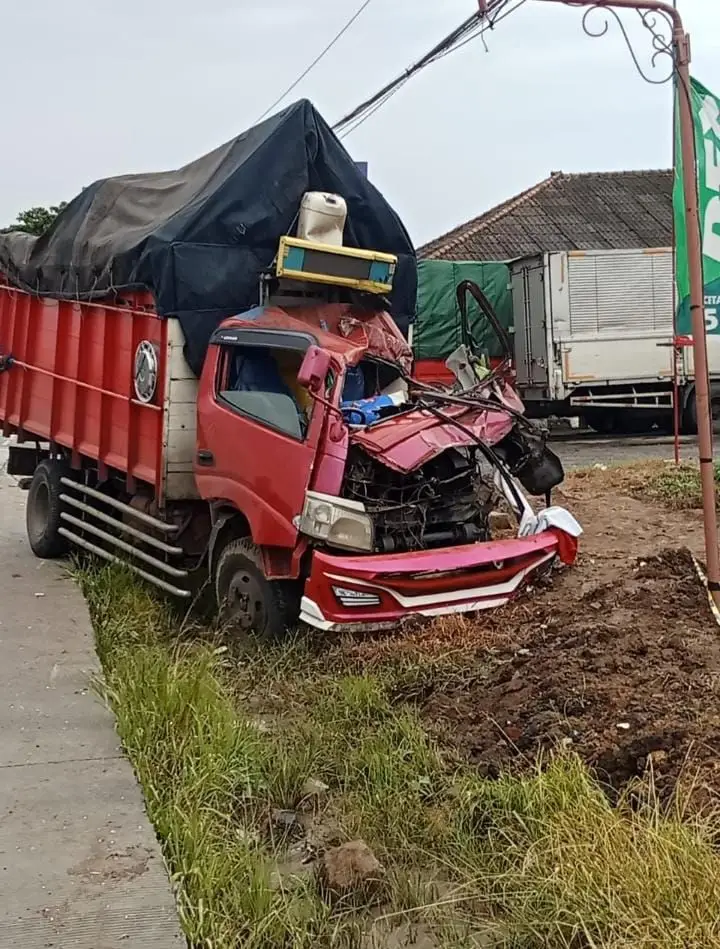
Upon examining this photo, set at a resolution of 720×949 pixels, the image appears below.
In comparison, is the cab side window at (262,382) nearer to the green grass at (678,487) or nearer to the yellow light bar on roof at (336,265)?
the yellow light bar on roof at (336,265)

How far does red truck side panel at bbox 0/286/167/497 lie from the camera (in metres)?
8.29

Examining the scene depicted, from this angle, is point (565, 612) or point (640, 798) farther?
point (565, 612)

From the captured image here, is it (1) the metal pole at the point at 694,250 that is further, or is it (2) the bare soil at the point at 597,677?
(1) the metal pole at the point at 694,250

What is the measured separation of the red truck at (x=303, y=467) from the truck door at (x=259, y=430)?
0.04 ft

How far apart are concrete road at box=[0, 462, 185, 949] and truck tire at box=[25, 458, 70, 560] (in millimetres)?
2784

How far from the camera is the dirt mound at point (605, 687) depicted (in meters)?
4.79

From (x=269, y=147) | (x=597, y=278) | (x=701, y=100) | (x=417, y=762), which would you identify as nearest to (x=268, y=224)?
(x=269, y=147)

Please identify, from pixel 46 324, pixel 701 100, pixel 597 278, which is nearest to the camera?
pixel 701 100

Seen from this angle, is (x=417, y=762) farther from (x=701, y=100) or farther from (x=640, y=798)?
(x=701, y=100)

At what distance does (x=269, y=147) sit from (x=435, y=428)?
2.83 meters

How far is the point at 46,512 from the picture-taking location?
10047mm

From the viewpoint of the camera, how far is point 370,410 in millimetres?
7070

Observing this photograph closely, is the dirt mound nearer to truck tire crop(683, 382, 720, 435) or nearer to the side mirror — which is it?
the side mirror

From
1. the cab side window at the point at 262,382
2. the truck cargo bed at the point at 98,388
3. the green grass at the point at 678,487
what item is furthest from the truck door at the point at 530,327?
the cab side window at the point at 262,382
